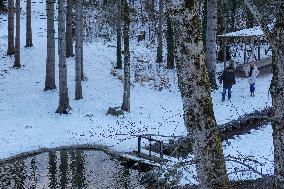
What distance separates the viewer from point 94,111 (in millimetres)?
21422

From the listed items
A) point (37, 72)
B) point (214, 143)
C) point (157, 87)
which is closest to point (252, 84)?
point (157, 87)

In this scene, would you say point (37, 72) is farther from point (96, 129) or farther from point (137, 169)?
point (137, 169)

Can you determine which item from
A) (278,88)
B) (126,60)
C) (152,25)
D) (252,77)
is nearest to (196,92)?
(278,88)

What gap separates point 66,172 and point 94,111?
6.77 metres

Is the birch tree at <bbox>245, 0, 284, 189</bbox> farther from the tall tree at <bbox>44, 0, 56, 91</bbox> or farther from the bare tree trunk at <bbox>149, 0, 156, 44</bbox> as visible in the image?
the bare tree trunk at <bbox>149, 0, 156, 44</bbox>

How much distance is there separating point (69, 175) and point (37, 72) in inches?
525

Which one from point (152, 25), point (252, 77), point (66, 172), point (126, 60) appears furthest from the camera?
point (152, 25)

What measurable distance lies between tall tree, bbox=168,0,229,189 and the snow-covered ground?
850 cm

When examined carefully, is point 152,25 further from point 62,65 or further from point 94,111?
point 62,65

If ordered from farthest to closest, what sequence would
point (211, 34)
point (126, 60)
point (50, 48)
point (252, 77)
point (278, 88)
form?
point (211, 34)
point (252, 77)
point (50, 48)
point (126, 60)
point (278, 88)

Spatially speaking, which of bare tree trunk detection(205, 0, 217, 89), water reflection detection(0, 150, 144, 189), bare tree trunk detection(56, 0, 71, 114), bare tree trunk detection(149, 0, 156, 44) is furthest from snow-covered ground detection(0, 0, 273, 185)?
bare tree trunk detection(149, 0, 156, 44)

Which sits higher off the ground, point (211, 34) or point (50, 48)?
point (211, 34)

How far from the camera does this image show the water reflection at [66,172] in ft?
45.2

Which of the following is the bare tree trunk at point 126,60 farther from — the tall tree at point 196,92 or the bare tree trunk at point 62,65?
the tall tree at point 196,92
